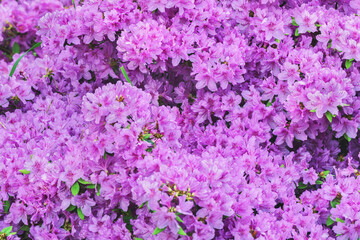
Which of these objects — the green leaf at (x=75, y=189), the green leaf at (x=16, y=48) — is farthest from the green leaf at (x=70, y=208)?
the green leaf at (x=16, y=48)

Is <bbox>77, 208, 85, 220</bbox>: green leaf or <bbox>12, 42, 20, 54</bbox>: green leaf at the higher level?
<bbox>77, 208, 85, 220</bbox>: green leaf

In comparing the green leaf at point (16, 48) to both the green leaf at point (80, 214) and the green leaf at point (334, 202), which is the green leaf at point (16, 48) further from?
the green leaf at point (334, 202)

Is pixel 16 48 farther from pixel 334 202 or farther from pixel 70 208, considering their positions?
pixel 334 202

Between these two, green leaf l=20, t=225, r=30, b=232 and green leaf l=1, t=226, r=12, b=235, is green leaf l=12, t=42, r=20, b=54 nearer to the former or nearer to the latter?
green leaf l=20, t=225, r=30, b=232

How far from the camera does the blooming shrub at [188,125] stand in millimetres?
2133

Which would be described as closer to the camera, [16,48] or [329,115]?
[329,115]

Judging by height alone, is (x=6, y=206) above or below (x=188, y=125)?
below

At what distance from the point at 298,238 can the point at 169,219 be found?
2.19ft

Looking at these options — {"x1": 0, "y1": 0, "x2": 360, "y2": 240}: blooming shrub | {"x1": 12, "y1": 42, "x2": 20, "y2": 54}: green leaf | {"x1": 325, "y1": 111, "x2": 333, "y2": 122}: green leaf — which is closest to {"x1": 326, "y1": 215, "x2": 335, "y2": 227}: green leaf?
{"x1": 0, "y1": 0, "x2": 360, "y2": 240}: blooming shrub

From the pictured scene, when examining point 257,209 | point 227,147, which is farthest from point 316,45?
point 257,209

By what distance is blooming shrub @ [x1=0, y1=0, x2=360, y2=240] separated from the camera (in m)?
2.13

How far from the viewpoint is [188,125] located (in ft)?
9.52

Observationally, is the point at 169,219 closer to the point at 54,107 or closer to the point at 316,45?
A: the point at 54,107

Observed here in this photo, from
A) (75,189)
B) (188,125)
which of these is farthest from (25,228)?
(188,125)
